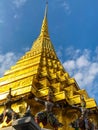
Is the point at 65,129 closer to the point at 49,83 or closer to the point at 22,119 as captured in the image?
the point at 49,83

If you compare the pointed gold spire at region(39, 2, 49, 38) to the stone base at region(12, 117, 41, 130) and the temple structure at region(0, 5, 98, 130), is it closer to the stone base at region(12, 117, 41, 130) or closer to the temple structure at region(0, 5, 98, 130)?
the temple structure at region(0, 5, 98, 130)

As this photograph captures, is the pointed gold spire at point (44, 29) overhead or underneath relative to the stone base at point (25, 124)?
overhead

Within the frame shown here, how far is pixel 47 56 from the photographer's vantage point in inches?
1339

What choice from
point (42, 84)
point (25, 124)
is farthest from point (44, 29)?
point (25, 124)

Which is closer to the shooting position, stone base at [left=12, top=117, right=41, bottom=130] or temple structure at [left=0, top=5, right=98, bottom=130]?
stone base at [left=12, top=117, right=41, bottom=130]

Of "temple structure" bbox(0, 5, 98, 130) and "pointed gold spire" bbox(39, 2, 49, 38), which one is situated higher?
"pointed gold spire" bbox(39, 2, 49, 38)

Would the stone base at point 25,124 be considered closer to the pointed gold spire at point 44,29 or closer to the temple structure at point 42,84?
the temple structure at point 42,84

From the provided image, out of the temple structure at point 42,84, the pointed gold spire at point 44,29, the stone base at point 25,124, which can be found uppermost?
the pointed gold spire at point 44,29

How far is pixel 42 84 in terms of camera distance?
→ 2630 cm

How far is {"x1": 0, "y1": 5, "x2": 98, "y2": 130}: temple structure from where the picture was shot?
22875 millimetres

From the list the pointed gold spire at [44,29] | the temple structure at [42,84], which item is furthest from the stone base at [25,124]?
the pointed gold spire at [44,29]

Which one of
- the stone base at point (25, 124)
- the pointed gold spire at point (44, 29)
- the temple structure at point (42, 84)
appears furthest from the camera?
the pointed gold spire at point (44, 29)

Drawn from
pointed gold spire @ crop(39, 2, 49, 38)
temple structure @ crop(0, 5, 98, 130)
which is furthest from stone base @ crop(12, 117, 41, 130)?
pointed gold spire @ crop(39, 2, 49, 38)

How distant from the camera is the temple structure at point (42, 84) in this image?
22.9 m
